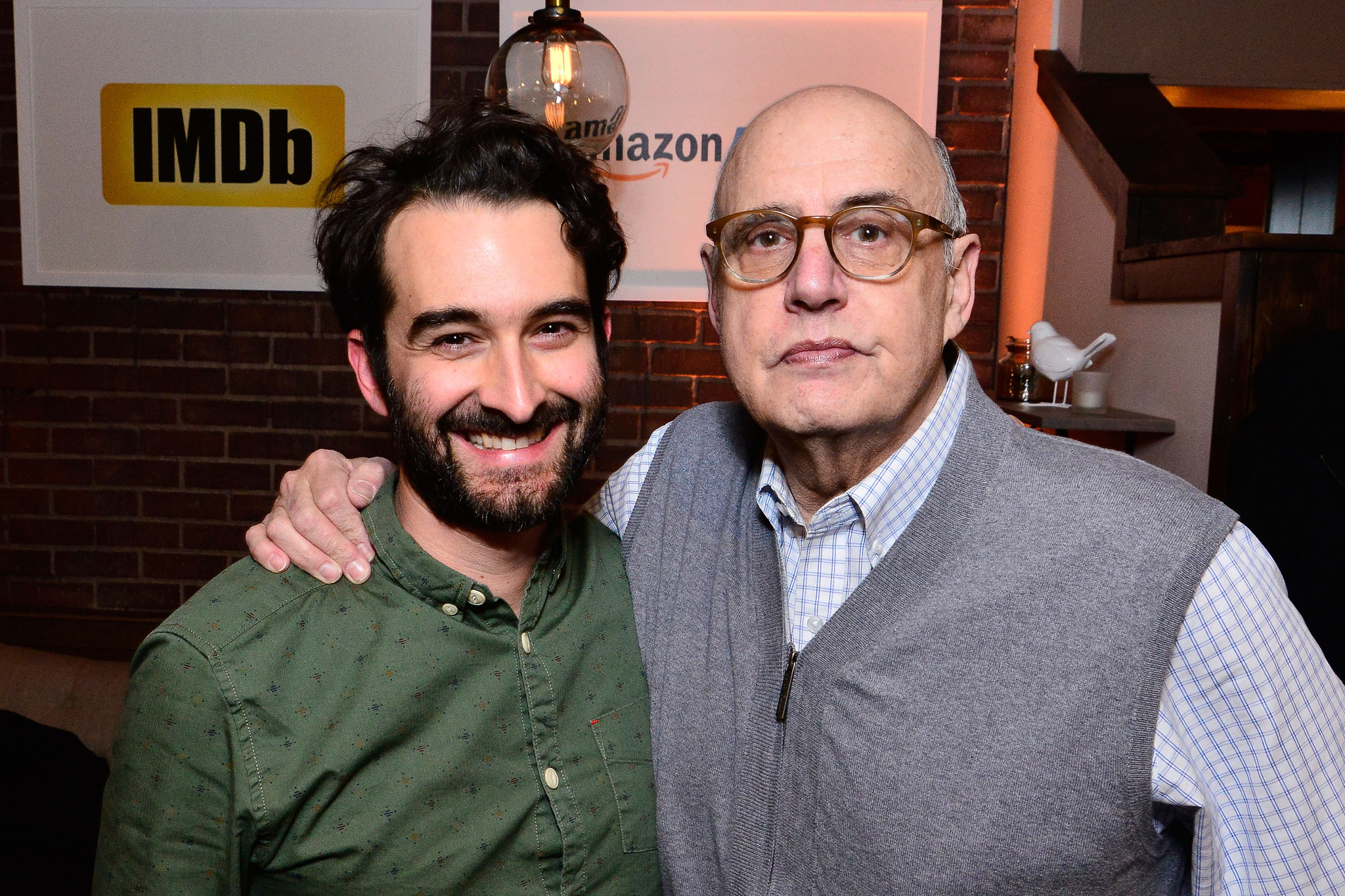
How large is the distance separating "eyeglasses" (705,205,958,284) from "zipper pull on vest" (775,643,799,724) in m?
0.50

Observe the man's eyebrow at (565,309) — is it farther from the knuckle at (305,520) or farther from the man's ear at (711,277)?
the knuckle at (305,520)

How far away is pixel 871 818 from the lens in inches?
44.0

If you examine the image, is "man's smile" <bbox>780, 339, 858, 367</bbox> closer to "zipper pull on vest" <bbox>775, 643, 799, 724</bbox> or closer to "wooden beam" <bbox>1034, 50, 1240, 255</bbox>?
"zipper pull on vest" <bbox>775, 643, 799, 724</bbox>

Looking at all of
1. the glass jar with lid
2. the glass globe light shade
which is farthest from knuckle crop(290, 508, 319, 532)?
the glass jar with lid

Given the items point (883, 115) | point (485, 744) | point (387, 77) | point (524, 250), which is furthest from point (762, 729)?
point (387, 77)

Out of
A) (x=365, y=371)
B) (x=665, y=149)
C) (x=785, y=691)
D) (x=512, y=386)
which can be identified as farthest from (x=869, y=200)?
(x=665, y=149)

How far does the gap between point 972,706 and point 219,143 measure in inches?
122

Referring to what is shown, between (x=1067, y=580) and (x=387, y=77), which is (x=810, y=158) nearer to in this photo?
(x=1067, y=580)

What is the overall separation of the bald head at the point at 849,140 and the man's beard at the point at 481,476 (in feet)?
1.40

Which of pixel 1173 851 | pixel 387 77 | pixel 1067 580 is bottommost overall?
pixel 1173 851

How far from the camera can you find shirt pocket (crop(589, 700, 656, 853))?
1305mm

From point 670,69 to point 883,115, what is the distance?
197 centimetres

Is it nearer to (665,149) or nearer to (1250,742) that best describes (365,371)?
(1250,742)

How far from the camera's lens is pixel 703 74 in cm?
309
